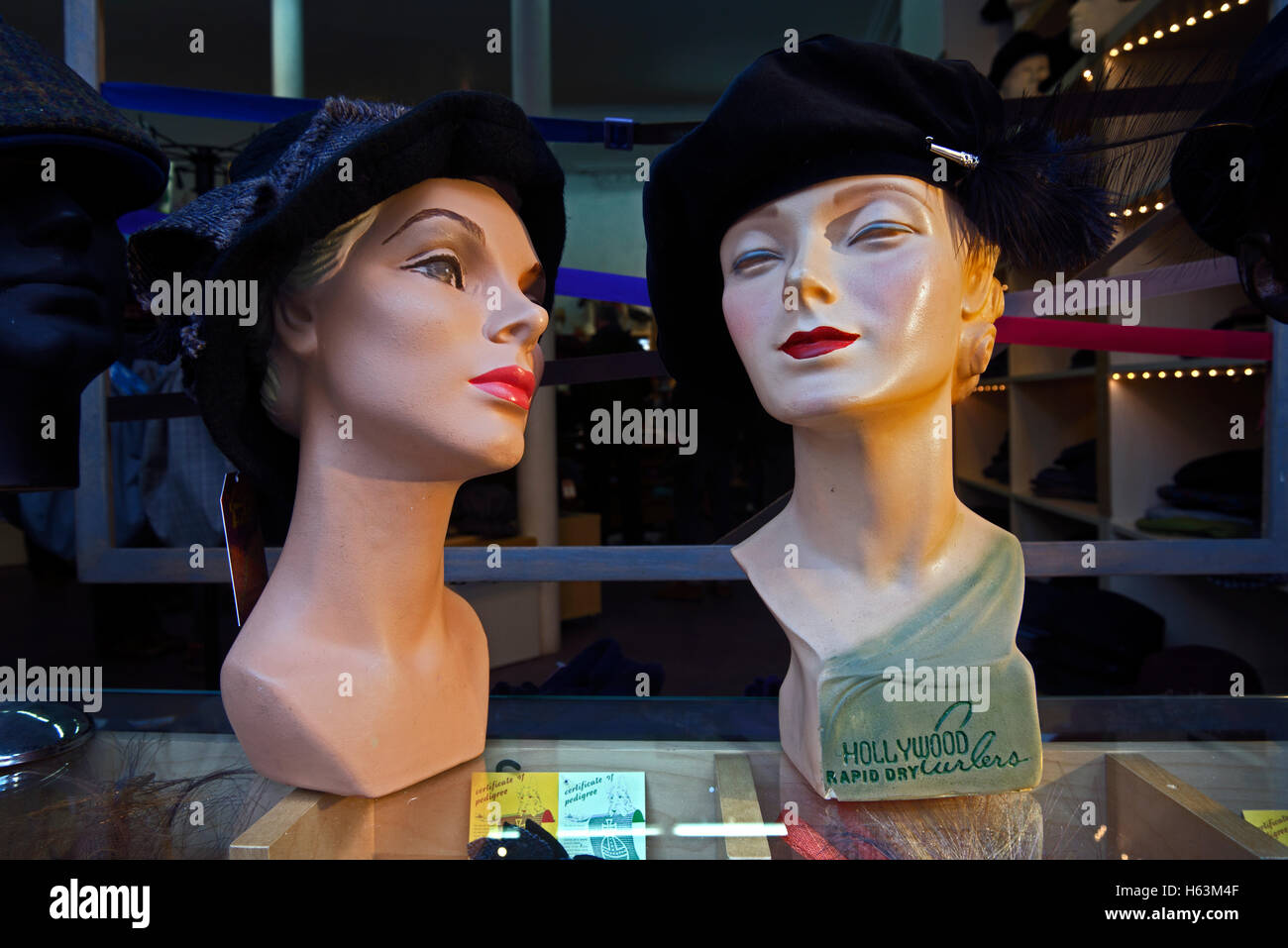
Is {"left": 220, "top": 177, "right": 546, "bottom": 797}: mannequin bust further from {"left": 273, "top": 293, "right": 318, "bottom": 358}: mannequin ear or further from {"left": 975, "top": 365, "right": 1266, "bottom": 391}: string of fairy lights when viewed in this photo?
{"left": 975, "top": 365, "right": 1266, "bottom": 391}: string of fairy lights

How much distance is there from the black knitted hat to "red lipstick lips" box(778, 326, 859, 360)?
0.23 meters

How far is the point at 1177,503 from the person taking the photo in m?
2.22

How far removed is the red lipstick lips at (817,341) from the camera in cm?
112

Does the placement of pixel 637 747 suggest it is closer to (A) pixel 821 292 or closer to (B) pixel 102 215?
(A) pixel 821 292

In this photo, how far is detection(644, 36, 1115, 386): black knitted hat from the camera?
1.17 meters

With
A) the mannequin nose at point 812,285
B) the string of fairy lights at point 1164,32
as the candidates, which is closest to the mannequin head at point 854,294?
the mannequin nose at point 812,285

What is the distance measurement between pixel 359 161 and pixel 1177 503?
225 centimetres

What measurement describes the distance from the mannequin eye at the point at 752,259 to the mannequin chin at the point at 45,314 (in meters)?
1.06
